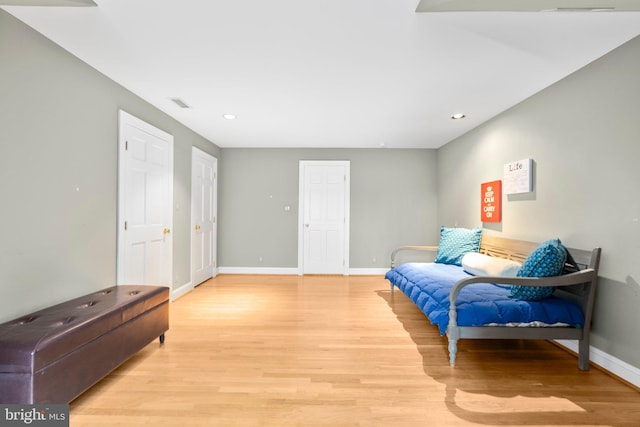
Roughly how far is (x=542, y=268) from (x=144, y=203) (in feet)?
12.5

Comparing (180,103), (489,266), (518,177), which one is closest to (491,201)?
(518,177)

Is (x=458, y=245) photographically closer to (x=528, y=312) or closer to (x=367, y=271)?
(x=528, y=312)

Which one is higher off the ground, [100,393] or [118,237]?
[118,237]

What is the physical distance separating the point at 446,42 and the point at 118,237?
3.25 m

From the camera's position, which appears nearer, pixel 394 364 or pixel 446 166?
pixel 394 364

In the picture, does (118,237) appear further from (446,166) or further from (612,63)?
(446,166)

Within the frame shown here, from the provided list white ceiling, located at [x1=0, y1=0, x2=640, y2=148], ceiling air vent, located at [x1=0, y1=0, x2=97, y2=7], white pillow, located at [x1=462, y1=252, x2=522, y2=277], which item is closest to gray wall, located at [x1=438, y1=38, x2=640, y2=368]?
white ceiling, located at [x1=0, y1=0, x2=640, y2=148]

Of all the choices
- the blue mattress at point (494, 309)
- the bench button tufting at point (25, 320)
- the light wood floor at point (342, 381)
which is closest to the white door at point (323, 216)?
the light wood floor at point (342, 381)

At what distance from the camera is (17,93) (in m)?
1.92

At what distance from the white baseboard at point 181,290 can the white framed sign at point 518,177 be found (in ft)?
14.2

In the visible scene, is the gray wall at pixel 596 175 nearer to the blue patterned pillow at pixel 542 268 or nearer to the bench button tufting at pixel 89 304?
the blue patterned pillow at pixel 542 268

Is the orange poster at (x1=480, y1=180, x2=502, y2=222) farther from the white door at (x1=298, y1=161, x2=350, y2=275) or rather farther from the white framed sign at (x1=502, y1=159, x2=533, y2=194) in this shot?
the white door at (x1=298, y1=161, x2=350, y2=275)

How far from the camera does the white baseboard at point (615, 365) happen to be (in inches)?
81.3

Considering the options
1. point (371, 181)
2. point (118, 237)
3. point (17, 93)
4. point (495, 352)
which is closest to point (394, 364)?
point (495, 352)
